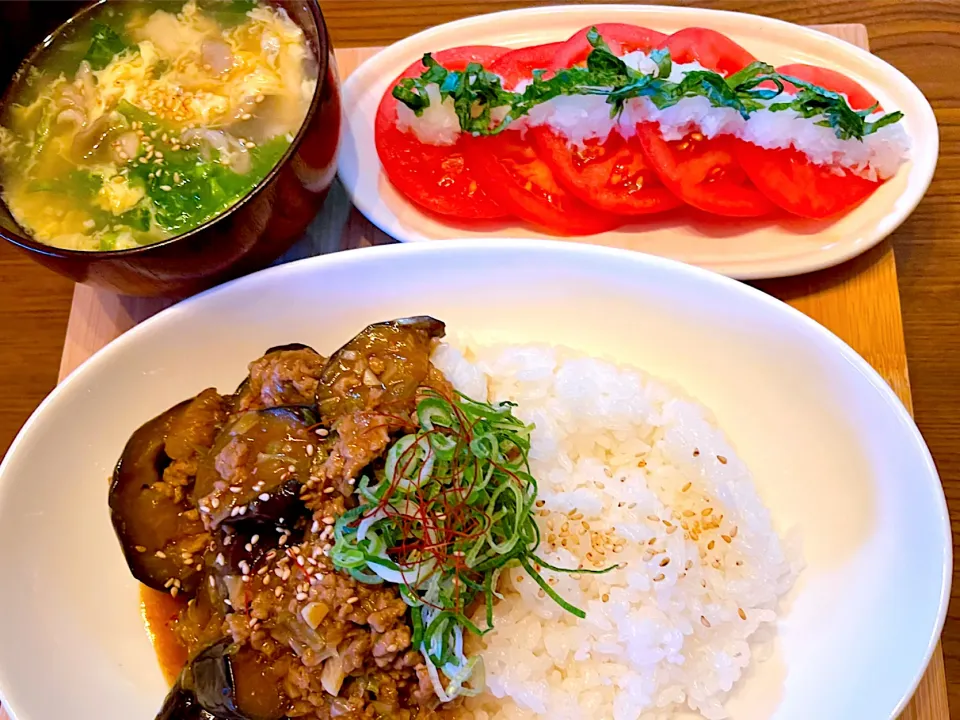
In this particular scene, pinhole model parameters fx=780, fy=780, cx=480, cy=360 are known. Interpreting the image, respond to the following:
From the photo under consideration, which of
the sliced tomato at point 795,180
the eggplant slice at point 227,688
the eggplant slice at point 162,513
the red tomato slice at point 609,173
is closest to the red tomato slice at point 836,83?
the sliced tomato at point 795,180

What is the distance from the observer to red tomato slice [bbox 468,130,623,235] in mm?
2875

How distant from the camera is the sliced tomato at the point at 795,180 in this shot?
2.73m

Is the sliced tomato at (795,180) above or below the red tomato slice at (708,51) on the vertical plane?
below

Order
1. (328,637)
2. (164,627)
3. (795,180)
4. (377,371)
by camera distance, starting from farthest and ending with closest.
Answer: (795,180), (164,627), (377,371), (328,637)

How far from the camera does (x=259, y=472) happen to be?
220 cm

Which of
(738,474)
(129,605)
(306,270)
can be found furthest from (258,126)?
(738,474)

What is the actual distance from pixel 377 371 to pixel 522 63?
1.48m

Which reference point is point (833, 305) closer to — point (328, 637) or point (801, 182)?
point (801, 182)

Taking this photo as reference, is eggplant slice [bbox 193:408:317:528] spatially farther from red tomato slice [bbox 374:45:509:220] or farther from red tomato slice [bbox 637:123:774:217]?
red tomato slice [bbox 637:123:774:217]

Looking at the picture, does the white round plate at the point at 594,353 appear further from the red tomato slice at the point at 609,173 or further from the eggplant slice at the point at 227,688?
the eggplant slice at the point at 227,688

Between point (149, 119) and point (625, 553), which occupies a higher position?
point (149, 119)

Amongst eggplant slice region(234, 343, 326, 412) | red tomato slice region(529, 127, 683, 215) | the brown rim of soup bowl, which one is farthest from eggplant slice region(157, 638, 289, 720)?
red tomato slice region(529, 127, 683, 215)

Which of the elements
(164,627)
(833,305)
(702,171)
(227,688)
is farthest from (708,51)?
(164,627)

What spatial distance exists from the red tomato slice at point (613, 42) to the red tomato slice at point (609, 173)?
1.11ft
